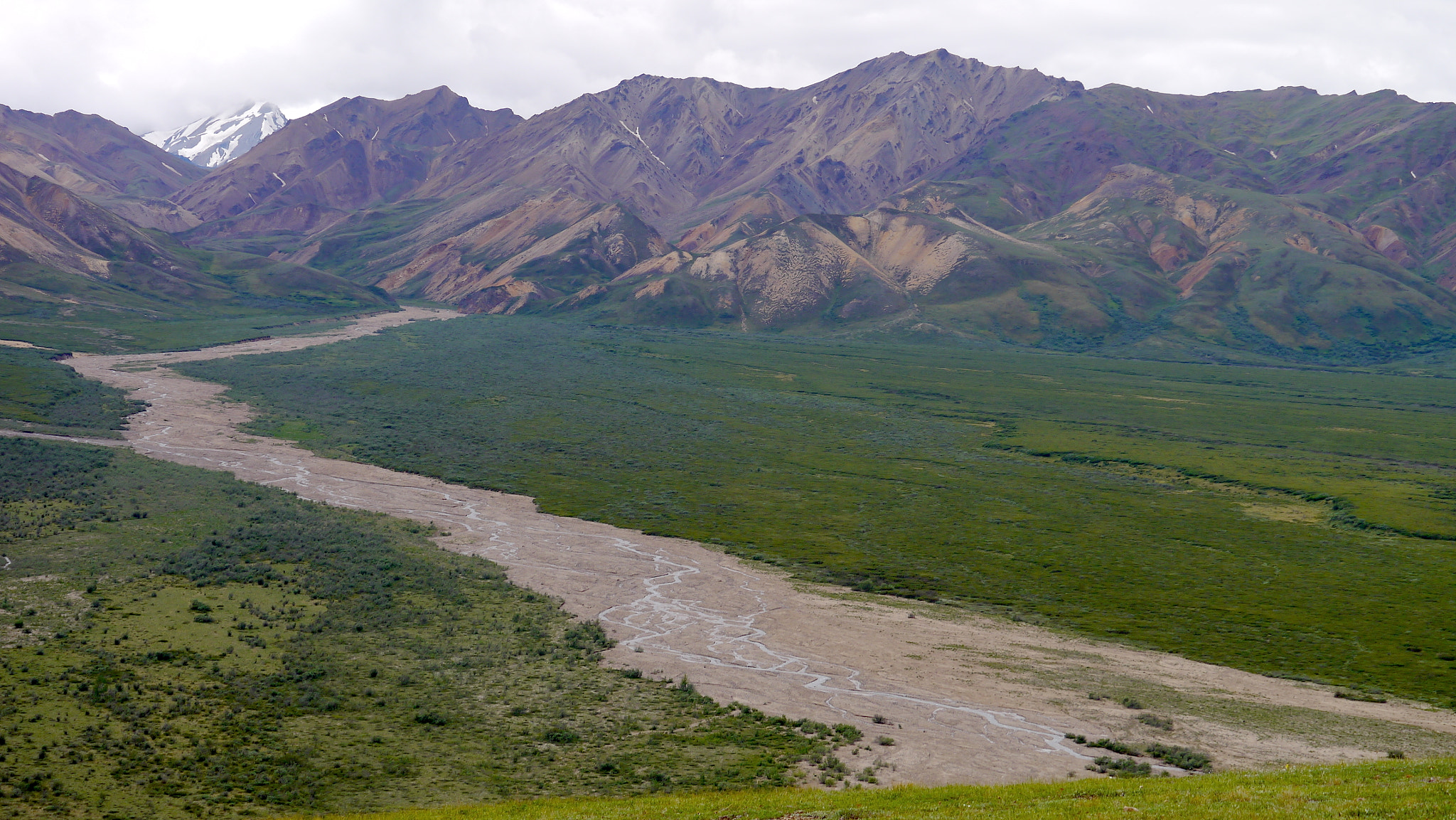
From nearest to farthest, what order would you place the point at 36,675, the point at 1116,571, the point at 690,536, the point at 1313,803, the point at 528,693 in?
the point at 1313,803 < the point at 36,675 < the point at 528,693 < the point at 1116,571 < the point at 690,536

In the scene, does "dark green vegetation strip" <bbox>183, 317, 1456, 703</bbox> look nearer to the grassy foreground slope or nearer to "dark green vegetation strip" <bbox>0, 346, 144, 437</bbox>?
"dark green vegetation strip" <bbox>0, 346, 144, 437</bbox>

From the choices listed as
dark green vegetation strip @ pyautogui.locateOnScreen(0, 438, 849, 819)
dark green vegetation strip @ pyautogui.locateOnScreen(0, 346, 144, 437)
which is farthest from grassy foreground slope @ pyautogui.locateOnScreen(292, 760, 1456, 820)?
dark green vegetation strip @ pyautogui.locateOnScreen(0, 346, 144, 437)

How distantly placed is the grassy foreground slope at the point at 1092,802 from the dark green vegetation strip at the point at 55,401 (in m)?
94.3

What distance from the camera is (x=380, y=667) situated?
141ft

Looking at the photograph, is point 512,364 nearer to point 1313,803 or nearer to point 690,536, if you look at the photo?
point 690,536

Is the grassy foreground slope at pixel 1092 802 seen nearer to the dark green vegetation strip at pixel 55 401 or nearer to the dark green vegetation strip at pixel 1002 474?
the dark green vegetation strip at pixel 1002 474

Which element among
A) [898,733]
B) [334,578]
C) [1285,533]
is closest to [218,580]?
[334,578]

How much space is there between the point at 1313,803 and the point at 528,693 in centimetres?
3014

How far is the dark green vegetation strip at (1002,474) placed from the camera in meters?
60.7

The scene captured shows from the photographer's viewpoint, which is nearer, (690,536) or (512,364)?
(690,536)

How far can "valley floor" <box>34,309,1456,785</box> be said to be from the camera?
36.7 metres

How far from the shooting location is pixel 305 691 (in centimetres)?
3912

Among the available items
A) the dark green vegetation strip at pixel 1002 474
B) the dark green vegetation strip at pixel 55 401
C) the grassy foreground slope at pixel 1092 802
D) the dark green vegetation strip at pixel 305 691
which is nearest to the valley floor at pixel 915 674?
the dark green vegetation strip at pixel 305 691

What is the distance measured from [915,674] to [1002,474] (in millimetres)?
59639
